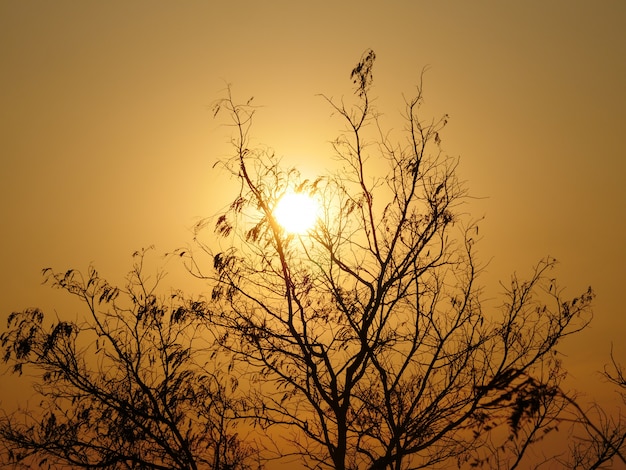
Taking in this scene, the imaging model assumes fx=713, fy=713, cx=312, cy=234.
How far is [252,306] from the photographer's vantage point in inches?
448

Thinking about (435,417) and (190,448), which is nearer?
(435,417)

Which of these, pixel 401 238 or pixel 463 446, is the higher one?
pixel 401 238

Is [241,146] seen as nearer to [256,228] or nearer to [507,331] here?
[256,228]

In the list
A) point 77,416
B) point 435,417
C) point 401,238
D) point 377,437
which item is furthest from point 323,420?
point 77,416

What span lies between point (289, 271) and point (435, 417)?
10.5ft

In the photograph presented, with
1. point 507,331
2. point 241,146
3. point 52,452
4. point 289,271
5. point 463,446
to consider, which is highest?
point 241,146

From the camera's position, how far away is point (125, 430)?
37.7ft

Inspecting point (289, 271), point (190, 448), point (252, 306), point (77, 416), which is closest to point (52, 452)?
point (77, 416)

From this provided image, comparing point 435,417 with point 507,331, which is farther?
point 507,331

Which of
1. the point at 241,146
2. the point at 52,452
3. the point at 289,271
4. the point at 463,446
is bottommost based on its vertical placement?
the point at 463,446

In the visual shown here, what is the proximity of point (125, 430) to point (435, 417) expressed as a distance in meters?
4.94

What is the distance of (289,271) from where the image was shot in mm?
11297

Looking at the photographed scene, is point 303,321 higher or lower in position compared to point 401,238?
lower

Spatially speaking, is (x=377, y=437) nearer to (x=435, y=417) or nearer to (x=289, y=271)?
(x=435, y=417)
